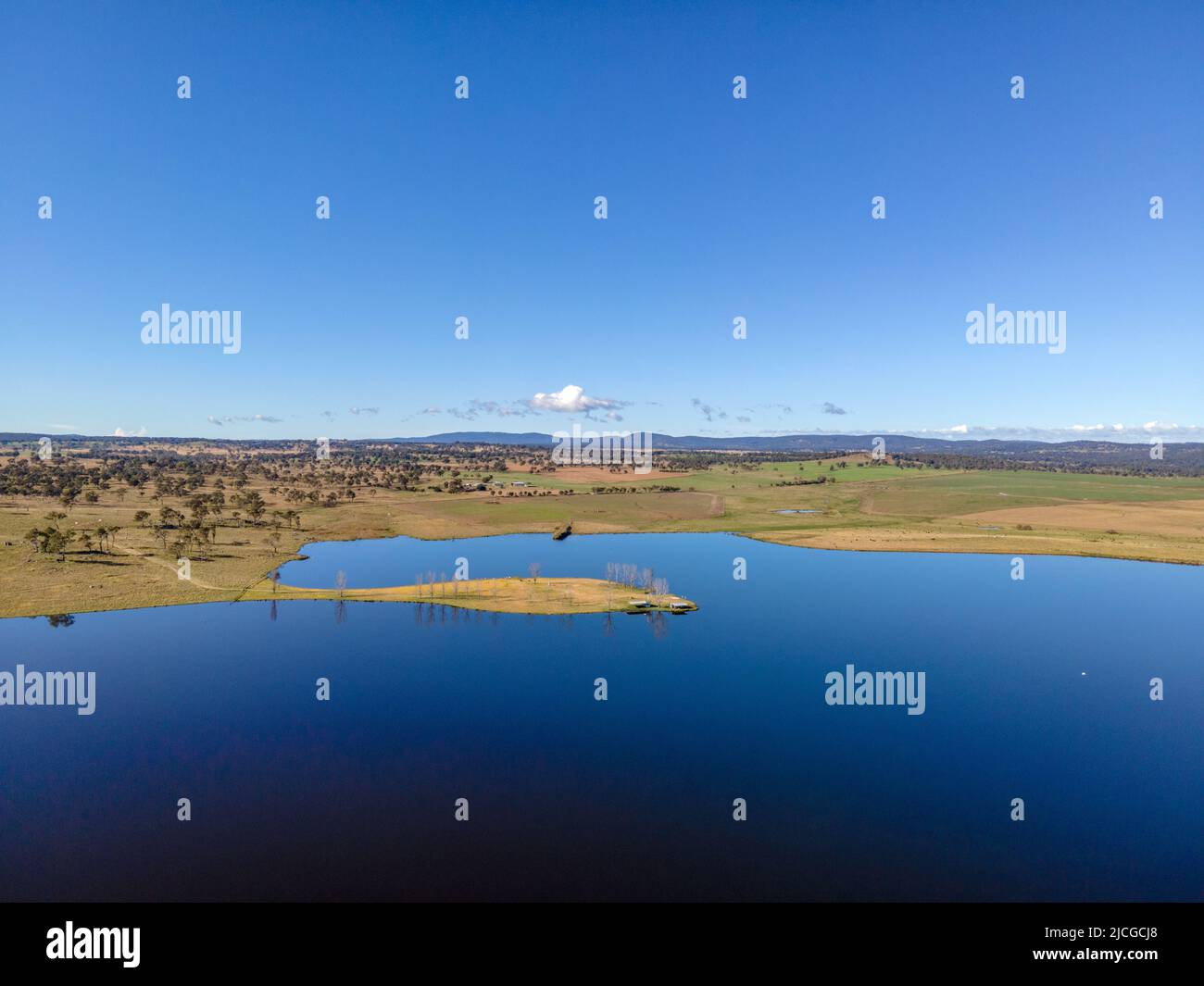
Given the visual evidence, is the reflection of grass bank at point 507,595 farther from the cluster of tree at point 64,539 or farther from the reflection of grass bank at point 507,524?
the cluster of tree at point 64,539

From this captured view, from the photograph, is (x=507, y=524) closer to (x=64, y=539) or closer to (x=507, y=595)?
(x=507, y=595)

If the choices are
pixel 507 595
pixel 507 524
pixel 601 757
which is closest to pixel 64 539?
pixel 507 595

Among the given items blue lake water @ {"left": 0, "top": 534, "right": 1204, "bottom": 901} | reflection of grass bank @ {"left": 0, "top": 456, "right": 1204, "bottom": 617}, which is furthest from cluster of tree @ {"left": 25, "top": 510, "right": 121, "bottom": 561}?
blue lake water @ {"left": 0, "top": 534, "right": 1204, "bottom": 901}

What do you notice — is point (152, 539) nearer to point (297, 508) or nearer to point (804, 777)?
point (297, 508)

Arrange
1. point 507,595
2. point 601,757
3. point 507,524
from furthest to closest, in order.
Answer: point 507,524, point 507,595, point 601,757

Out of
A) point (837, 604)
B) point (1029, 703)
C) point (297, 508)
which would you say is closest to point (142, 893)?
point (1029, 703)
